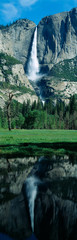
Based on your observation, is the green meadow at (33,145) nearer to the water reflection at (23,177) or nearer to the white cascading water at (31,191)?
the water reflection at (23,177)

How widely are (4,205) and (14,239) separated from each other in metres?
1.54

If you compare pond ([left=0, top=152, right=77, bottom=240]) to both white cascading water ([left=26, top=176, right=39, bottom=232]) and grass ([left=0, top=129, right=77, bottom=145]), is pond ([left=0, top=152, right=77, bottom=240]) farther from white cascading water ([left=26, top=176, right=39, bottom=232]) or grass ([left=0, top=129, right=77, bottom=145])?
grass ([left=0, top=129, right=77, bottom=145])

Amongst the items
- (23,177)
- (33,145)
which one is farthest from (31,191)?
(33,145)

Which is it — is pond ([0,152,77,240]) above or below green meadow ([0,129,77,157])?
above

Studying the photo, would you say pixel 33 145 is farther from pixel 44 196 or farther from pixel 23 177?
pixel 44 196

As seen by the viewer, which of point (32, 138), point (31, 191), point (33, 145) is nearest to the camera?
point (31, 191)

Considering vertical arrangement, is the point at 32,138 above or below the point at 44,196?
below

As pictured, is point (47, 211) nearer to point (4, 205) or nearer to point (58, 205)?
point (58, 205)

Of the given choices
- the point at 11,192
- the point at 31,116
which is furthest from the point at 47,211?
the point at 31,116

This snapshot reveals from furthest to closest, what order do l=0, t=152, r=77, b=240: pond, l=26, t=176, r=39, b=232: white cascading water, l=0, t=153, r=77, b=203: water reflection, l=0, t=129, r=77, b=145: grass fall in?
l=0, t=129, r=77, b=145: grass < l=0, t=153, r=77, b=203: water reflection < l=26, t=176, r=39, b=232: white cascading water < l=0, t=152, r=77, b=240: pond

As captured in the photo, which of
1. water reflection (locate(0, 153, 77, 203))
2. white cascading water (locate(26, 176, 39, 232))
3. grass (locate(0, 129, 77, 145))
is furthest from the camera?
grass (locate(0, 129, 77, 145))

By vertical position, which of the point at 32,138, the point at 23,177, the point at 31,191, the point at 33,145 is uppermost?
the point at 31,191

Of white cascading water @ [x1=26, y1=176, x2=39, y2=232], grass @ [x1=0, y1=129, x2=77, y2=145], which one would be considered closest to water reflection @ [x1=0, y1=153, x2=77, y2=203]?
A: white cascading water @ [x1=26, y1=176, x2=39, y2=232]

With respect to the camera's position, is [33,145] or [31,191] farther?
[33,145]
